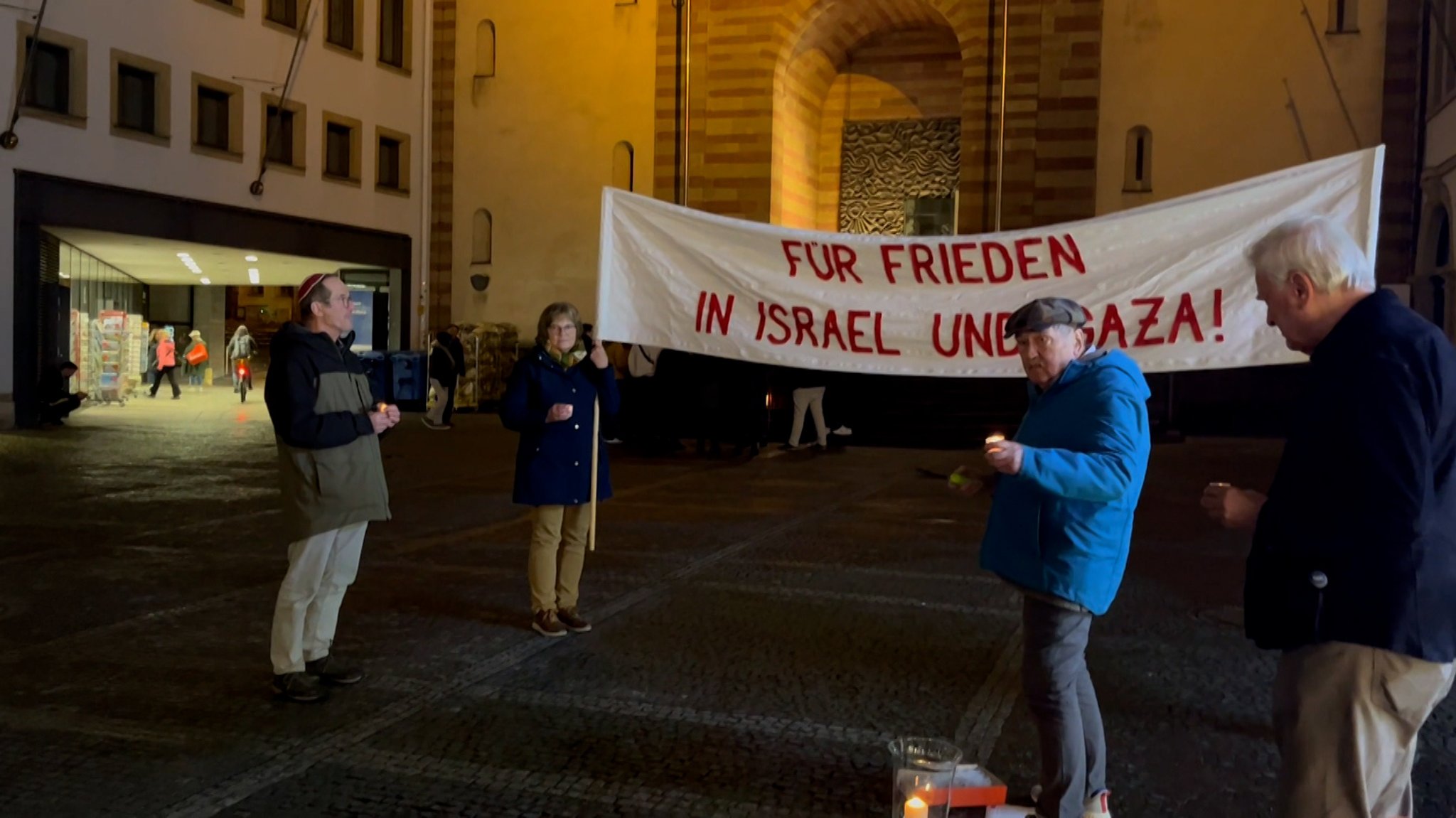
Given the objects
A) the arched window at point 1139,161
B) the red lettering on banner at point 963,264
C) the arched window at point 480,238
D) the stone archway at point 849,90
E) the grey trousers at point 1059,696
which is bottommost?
the grey trousers at point 1059,696

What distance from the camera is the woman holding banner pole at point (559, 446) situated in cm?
636

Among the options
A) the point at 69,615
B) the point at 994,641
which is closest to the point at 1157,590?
the point at 994,641

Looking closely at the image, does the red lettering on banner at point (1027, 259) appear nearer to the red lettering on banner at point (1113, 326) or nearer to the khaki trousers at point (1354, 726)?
the red lettering on banner at point (1113, 326)

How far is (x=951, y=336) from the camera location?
560cm

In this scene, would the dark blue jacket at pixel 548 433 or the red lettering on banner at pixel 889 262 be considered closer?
the red lettering on banner at pixel 889 262

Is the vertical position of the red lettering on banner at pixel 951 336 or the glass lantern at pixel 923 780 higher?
the red lettering on banner at pixel 951 336

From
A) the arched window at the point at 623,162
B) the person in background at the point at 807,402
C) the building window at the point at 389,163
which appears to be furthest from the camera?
the building window at the point at 389,163

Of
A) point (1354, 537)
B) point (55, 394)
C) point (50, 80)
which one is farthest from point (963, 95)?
point (1354, 537)

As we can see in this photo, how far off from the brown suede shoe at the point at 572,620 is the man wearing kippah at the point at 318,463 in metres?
1.48

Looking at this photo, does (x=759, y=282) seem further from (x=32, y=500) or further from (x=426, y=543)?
(x=32, y=500)

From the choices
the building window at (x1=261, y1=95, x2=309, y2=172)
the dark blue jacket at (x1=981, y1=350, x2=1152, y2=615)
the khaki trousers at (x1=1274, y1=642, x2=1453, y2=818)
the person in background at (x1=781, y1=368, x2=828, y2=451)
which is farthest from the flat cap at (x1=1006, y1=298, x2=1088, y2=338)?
the building window at (x1=261, y1=95, x2=309, y2=172)

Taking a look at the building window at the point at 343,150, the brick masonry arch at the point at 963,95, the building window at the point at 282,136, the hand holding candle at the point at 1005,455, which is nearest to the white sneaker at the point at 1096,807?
the hand holding candle at the point at 1005,455

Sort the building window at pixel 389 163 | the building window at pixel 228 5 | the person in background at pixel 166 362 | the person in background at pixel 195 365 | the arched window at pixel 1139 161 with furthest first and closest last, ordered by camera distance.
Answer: the person in background at pixel 195 365 < the person in background at pixel 166 362 < the building window at pixel 389 163 < the arched window at pixel 1139 161 < the building window at pixel 228 5

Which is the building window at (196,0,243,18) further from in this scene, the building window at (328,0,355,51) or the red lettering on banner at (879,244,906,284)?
the red lettering on banner at (879,244,906,284)
